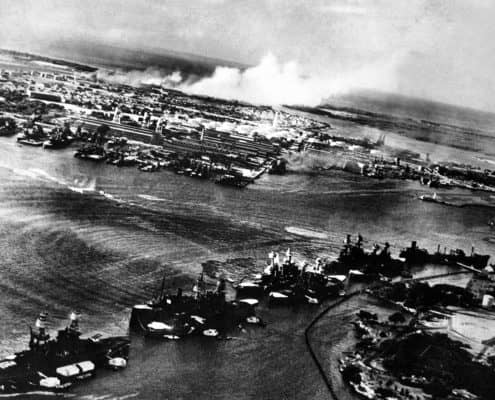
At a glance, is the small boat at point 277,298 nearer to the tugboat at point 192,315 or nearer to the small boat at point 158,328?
the tugboat at point 192,315

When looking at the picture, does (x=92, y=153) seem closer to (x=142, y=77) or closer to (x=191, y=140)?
(x=191, y=140)

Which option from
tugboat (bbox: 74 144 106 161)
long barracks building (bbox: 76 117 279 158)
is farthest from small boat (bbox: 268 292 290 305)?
tugboat (bbox: 74 144 106 161)

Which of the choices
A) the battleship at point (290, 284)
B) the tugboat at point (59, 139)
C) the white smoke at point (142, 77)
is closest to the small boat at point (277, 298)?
the battleship at point (290, 284)

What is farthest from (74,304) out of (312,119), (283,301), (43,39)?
(312,119)

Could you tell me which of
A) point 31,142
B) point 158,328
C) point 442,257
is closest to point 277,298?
point 158,328

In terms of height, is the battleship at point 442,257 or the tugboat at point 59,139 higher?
the tugboat at point 59,139

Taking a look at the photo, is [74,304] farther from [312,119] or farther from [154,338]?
[312,119]

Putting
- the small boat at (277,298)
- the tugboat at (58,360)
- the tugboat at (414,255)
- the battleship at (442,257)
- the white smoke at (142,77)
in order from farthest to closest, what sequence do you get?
the white smoke at (142,77), the tugboat at (414,255), the battleship at (442,257), the small boat at (277,298), the tugboat at (58,360)
